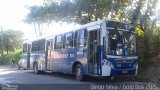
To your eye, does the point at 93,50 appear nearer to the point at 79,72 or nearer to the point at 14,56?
the point at 79,72

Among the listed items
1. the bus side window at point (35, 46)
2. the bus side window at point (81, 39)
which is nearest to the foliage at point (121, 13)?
the bus side window at point (35, 46)

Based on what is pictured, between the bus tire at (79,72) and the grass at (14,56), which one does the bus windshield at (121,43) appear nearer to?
the bus tire at (79,72)

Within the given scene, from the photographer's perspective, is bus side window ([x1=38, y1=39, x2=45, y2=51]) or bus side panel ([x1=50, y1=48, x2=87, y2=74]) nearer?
bus side panel ([x1=50, y1=48, x2=87, y2=74])

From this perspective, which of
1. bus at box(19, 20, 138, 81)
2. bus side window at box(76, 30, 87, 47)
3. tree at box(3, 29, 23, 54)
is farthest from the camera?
tree at box(3, 29, 23, 54)

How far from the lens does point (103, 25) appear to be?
16234 millimetres

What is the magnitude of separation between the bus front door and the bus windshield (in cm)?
69

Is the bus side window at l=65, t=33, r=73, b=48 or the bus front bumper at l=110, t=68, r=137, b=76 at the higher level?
the bus side window at l=65, t=33, r=73, b=48

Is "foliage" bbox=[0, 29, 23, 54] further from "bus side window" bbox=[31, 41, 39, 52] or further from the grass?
"bus side window" bbox=[31, 41, 39, 52]

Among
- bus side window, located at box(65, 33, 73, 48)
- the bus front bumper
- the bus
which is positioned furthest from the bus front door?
bus side window, located at box(65, 33, 73, 48)

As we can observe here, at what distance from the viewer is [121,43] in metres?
16.6

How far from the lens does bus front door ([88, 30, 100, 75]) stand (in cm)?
1670

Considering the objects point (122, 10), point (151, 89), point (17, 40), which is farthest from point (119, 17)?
point (17, 40)

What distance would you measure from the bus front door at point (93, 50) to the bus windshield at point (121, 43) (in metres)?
0.69

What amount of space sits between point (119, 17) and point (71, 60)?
659 centimetres
